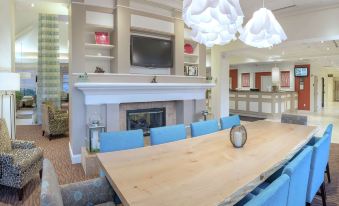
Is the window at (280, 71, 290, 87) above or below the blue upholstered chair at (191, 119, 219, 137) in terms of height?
above

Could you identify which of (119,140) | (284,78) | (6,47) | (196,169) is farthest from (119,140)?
(284,78)

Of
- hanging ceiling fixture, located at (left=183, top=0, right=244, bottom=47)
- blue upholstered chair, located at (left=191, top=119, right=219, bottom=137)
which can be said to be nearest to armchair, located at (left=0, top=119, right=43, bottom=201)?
blue upholstered chair, located at (left=191, top=119, right=219, bottom=137)

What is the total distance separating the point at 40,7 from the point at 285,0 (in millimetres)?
4847

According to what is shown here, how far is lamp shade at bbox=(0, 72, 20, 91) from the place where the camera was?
11.6 ft

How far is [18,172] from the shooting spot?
268cm

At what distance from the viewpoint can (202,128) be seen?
2973 millimetres

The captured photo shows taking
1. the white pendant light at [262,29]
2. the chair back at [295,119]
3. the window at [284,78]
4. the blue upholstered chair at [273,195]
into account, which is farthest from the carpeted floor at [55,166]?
the window at [284,78]

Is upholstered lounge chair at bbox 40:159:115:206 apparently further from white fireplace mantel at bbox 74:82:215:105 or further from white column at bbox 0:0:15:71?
white column at bbox 0:0:15:71

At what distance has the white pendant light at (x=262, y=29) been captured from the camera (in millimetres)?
2543

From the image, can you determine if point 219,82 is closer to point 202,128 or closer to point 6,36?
point 202,128

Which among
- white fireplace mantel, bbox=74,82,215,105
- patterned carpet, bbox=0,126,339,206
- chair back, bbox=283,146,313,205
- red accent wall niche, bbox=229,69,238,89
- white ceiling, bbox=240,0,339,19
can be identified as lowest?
patterned carpet, bbox=0,126,339,206

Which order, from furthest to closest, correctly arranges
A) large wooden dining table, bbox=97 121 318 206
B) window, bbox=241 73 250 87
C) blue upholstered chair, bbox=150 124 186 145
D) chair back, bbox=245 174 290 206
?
1. window, bbox=241 73 250 87
2. blue upholstered chair, bbox=150 124 186 145
3. large wooden dining table, bbox=97 121 318 206
4. chair back, bbox=245 174 290 206

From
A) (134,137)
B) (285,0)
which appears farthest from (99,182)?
(285,0)

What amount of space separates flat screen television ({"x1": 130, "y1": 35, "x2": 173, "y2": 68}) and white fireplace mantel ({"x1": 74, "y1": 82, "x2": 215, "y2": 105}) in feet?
1.74
